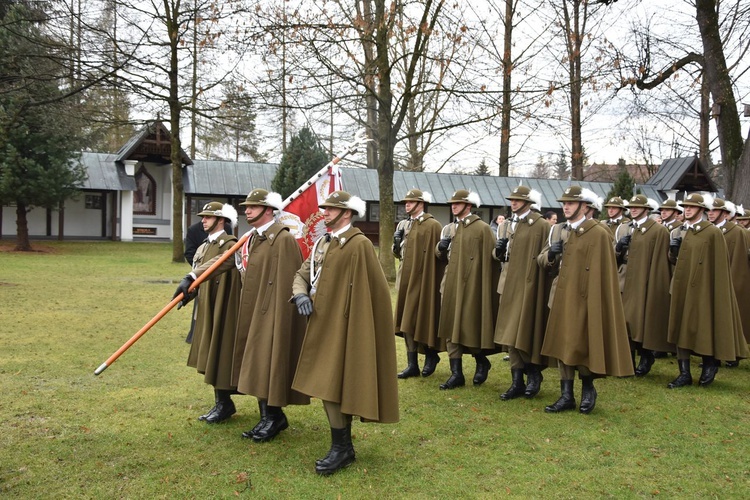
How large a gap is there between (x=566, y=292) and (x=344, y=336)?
2.64 m

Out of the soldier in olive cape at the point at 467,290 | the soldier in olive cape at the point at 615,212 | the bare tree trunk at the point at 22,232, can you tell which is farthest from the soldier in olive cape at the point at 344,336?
the bare tree trunk at the point at 22,232

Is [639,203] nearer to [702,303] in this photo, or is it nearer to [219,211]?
[702,303]

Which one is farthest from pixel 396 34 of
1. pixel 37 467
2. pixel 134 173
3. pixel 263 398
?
pixel 134 173

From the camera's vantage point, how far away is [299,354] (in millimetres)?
5488

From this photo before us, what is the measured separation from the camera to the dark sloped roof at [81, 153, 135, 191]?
95.1ft

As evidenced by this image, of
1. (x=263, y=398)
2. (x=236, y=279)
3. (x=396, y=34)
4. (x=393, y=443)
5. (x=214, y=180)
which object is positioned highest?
(x=396, y=34)

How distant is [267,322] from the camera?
5.47 meters

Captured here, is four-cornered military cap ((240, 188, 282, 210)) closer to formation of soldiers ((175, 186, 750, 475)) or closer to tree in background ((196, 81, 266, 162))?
formation of soldiers ((175, 186, 750, 475))

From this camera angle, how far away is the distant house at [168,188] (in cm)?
2953

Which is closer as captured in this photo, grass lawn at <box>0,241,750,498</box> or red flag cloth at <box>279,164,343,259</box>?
grass lawn at <box>0,241,750,498</box>

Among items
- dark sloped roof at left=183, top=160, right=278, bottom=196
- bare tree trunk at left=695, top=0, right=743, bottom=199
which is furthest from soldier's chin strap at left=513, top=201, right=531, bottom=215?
dark sloped roof at left=183, top=160, right=278, bottom=196

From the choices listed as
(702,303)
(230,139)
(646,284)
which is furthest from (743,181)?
(230,139)

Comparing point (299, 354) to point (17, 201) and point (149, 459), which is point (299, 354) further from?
point (17, 201)

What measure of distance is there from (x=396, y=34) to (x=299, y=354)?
1027cm
